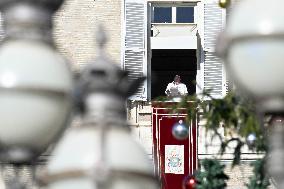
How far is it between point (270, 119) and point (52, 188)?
0.98 meters

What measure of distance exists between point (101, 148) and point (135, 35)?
15.8 meters

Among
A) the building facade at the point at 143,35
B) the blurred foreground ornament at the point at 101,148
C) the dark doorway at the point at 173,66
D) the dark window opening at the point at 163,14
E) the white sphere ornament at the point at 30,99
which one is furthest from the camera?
the dark doorway at the point at 173,66

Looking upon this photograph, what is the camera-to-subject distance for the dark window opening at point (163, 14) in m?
21.2

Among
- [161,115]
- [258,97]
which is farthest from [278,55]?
[161,115]

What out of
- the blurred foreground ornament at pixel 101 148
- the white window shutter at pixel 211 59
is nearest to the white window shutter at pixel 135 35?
the white window shutter at pixel 211 59

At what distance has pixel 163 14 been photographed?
845 inches

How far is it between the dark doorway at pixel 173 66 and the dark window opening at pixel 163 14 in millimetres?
517

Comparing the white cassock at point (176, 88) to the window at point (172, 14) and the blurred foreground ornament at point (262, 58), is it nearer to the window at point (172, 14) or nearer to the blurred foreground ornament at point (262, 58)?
the window at point (172, 14)

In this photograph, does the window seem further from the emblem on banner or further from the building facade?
the emblem on banner

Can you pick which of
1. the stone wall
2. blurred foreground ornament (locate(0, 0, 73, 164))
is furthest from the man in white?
blurred foreground ornament (locate(0, 0, 73, 164))

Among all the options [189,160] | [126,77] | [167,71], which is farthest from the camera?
[167,71]

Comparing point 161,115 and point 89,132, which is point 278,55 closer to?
point 89,132

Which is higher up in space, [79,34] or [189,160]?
[79,34]

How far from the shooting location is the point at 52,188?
5246 millimetres
